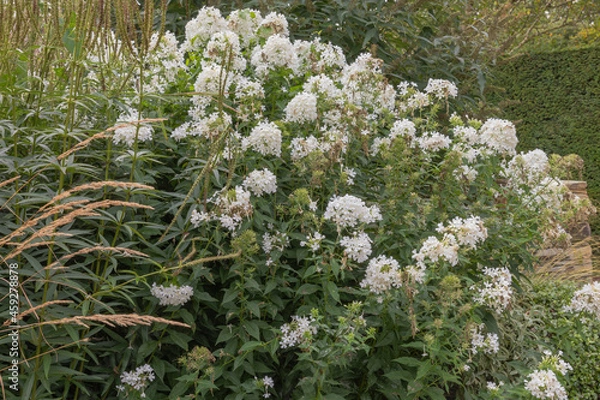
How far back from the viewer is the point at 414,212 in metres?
3.16

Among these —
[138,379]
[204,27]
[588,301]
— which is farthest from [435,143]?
[138,379]

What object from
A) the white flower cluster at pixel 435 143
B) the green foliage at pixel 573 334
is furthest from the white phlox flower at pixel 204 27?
the green foliage at pixel 573 334

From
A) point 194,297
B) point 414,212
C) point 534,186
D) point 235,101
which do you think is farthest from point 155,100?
point 534,186

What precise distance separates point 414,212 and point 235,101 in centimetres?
104

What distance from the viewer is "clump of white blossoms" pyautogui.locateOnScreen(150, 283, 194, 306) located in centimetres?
254

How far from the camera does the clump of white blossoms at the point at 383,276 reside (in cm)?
261

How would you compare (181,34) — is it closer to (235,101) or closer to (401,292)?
(235,101)

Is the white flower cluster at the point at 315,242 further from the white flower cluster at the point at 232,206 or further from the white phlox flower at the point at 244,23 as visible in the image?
the white phlox flower at the point at 244,23

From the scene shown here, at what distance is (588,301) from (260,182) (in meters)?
1.60

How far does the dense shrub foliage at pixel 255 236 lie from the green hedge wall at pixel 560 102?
22.2 ft

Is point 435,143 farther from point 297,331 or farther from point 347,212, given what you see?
point 297,331

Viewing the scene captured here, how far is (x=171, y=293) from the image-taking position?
2533mm

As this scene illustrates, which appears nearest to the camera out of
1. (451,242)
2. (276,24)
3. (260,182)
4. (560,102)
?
(451,242)

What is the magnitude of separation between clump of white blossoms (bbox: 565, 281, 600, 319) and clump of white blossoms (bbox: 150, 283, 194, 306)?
177cm
